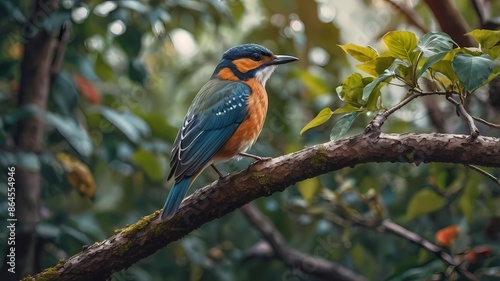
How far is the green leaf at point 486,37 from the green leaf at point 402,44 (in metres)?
0.17

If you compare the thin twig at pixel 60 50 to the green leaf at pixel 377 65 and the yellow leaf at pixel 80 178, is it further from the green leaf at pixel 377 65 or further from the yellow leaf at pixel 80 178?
the green leaf at pixel 377 65

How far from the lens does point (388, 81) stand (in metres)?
2.31

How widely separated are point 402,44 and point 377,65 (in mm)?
111

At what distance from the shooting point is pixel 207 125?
3.19 meters

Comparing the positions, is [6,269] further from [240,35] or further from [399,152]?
[240,35]

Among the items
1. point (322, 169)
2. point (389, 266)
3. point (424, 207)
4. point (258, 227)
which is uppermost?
point (322, 169)

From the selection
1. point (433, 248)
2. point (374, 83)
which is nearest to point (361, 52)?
point (374, 83)

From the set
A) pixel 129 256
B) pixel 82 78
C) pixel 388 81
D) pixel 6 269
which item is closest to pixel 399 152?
pixel 388 81

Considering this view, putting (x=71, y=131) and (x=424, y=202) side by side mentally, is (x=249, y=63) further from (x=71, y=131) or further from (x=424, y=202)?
(x=424, y=202)

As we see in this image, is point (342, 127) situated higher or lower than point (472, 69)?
lower

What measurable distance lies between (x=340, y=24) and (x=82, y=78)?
5.22 feet

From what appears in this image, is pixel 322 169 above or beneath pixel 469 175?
above

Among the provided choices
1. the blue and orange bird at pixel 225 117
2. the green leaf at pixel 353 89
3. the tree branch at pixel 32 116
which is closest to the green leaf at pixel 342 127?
the green leaf at pixel 353 89

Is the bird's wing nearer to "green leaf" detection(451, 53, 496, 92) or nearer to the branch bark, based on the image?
the branch bark
